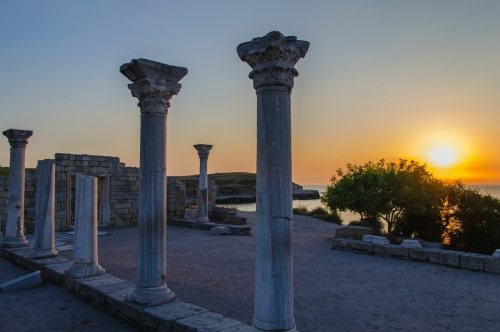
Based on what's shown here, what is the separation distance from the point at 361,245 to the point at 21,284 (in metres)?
9.16

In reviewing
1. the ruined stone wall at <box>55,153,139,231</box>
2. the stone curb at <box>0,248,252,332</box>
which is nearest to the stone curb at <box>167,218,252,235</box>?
the ruined stone wall at <box>55,153,139,231</box>

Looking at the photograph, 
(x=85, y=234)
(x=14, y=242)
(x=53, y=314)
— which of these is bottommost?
(x=53, y=314)

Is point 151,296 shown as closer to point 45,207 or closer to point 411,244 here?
point 45,207

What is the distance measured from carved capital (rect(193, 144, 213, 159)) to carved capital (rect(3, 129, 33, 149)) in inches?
313

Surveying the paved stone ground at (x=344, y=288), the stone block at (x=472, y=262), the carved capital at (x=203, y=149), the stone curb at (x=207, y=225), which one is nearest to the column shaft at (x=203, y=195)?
the carved capital at (x=203, y=149)

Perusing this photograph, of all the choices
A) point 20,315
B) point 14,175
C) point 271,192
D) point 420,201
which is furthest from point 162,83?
point 420,201

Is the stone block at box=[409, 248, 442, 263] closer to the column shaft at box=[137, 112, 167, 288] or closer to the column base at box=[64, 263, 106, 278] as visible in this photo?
the column shaft at box=[137, 112, 167, 288]

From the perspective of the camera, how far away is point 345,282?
8.14 metres

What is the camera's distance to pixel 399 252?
36.1ft

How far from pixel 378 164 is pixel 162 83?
11754 millimetres

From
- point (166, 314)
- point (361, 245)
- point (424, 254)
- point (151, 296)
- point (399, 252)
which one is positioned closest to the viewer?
point (166, 314)

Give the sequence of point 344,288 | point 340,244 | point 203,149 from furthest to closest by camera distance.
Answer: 1. point 203,149
2. point 340,244
3. point 344,288

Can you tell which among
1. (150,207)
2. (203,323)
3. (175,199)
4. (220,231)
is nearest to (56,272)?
(150,207)

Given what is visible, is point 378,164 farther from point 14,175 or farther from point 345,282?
point 14,175
